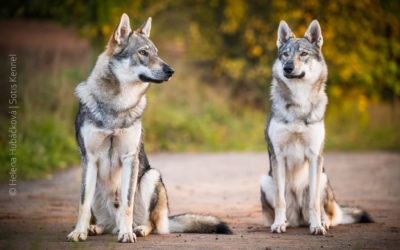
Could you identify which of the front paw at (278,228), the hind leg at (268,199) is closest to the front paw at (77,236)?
the front paw at (278,228)

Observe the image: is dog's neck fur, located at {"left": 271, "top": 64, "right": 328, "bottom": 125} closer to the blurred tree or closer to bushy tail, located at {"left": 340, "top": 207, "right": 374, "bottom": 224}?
bushy tail, located at {"left": 340, "top": 207, "right": 374, "bottom": 224}

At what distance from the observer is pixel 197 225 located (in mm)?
7289

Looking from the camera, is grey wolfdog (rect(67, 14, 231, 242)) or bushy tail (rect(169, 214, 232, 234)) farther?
bushy tail (rect(169, 214, 232, 234))

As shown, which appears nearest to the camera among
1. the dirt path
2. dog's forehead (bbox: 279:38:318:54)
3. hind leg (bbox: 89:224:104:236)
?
the dirt path

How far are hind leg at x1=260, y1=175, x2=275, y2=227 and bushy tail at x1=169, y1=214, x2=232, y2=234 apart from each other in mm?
706

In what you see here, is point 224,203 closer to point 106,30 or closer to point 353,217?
point 353,217

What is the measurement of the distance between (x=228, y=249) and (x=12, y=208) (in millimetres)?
3888

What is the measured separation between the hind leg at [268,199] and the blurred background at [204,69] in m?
5.67

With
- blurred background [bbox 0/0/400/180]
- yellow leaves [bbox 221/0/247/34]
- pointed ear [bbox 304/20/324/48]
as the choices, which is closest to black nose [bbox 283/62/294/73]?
pointed ear [bbox 304/20/324/48]

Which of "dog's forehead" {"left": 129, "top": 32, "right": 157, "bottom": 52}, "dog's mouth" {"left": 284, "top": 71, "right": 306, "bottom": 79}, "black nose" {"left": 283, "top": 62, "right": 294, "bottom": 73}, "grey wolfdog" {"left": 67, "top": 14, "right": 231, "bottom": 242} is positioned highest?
"dog's forehead" {"left": 129, "top": 32, "right": 157, "bottom": 52}

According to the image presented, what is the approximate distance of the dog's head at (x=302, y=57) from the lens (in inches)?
299

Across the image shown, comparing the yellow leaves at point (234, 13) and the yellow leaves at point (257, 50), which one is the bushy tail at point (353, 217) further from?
the yellow leaves at point (234, 13)

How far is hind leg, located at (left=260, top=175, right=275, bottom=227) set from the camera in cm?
775

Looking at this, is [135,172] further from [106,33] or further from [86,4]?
[106,33]
